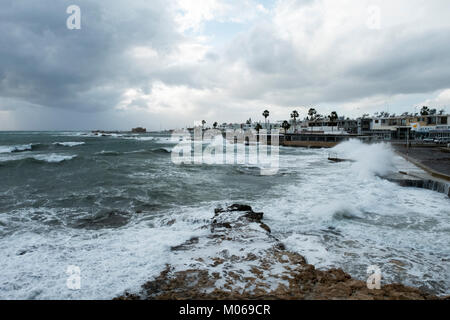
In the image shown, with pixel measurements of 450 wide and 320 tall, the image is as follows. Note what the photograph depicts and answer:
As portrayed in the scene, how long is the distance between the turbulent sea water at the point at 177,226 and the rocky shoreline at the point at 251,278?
0.57 meters

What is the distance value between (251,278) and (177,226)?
446 centimetres

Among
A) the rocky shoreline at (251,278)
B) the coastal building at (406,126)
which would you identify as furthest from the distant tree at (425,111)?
the rocky shoreline at (251,278)

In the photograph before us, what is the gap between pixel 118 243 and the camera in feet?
25.1

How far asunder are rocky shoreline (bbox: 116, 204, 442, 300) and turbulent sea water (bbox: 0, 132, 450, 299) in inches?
22.4

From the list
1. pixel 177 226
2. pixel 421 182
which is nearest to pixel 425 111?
pixel 421 182

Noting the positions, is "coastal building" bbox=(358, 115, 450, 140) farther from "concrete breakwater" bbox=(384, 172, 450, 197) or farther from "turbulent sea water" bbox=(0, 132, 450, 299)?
"turbulent sea water" bbox=(0, 132, 450, 299)

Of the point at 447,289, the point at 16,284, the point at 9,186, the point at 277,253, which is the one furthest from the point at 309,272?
the point at 9,186

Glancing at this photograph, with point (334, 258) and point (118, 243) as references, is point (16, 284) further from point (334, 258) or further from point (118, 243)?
point (334, 258)

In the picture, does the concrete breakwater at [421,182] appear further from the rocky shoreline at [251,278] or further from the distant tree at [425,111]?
the distant tree at [425,111]

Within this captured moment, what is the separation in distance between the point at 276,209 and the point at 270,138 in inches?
2484

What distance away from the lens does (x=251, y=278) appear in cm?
546

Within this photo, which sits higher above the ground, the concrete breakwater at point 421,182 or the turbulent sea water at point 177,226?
the concrete breakwater at point 421,182

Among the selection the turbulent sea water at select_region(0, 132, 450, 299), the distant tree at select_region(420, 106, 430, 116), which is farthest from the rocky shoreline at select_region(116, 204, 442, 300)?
the distant tree at select_region(420, 106, 430, 116)

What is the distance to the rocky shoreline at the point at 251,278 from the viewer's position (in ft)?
15.6
